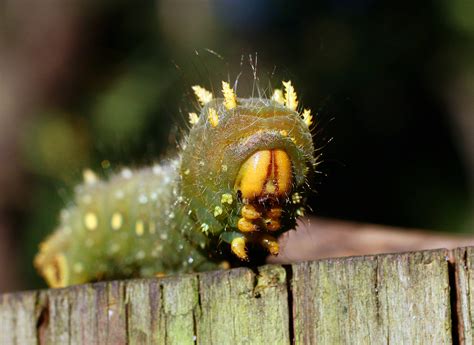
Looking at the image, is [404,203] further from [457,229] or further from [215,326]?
[215,326]

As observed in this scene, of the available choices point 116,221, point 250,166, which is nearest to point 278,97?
point 250,166

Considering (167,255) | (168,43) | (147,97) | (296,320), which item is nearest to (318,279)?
(296,320)

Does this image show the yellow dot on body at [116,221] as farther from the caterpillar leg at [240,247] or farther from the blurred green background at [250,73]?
the blurred green background at [250,73]

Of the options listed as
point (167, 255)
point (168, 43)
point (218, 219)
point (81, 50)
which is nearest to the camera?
point (218, 219)

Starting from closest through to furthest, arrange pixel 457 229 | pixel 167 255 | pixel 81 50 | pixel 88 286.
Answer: pixel 88 286 → pixel 167 255 → pixel 81 50 → pixel 457 229

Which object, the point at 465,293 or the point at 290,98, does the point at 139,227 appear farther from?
the point at 465,293

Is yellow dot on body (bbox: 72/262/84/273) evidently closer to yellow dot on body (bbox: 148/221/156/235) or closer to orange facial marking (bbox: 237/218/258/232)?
yellow dot on body (bbox: 148/221/156/235)

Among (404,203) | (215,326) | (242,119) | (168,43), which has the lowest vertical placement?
(215,326)
